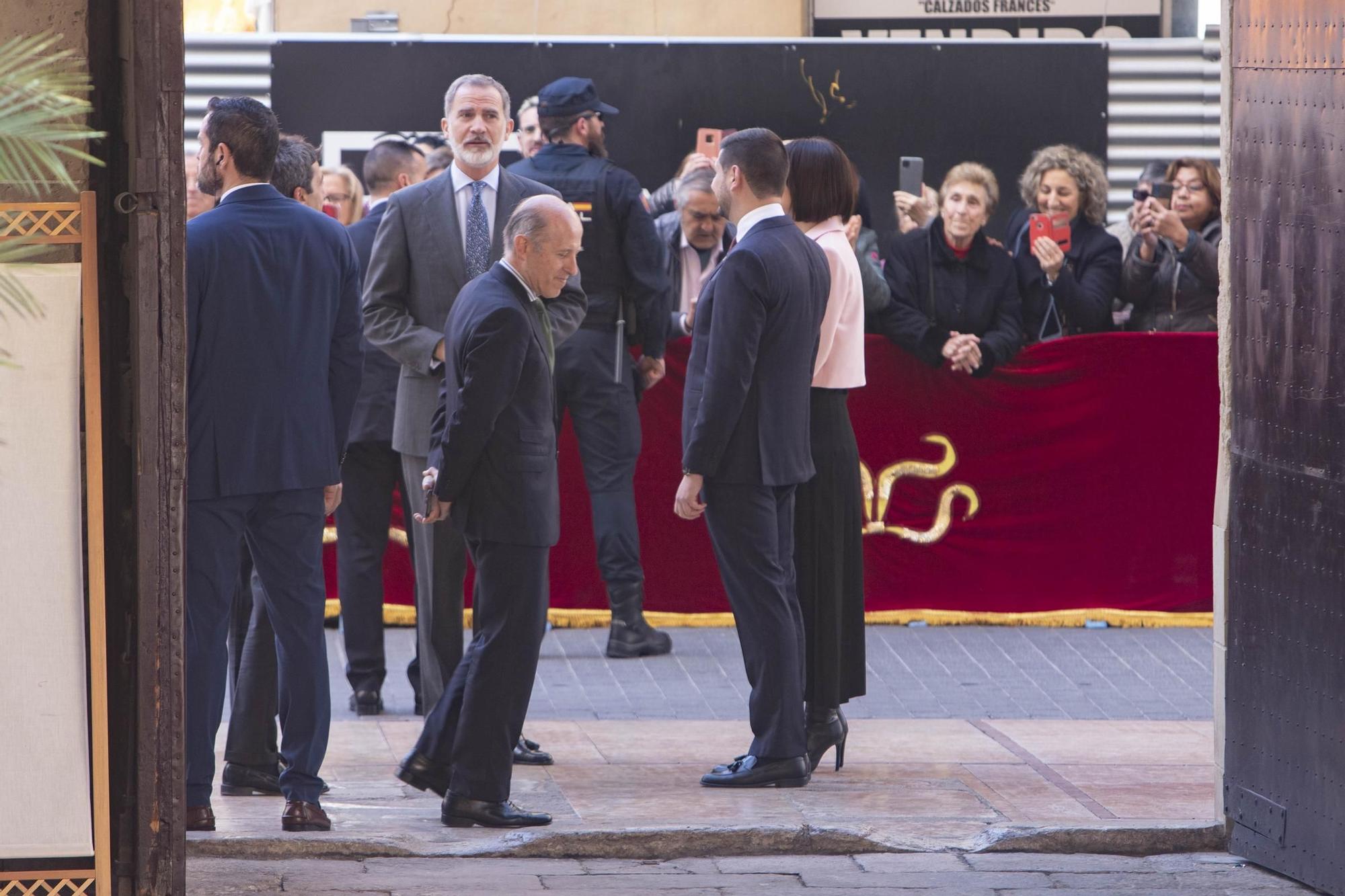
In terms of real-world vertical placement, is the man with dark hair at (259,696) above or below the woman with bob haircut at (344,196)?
below

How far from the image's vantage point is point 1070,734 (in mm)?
7238

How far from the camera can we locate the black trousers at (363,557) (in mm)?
7555

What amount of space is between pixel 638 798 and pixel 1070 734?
5.96 feet

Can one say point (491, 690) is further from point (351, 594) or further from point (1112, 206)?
point (1112, 206)

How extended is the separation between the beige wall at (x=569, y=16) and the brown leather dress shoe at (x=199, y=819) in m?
7.88

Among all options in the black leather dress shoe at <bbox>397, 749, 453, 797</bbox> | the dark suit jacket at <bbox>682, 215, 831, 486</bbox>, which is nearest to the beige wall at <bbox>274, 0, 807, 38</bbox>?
the dark suit jacket at <bbox>682, 215, 831, 486</bbox>

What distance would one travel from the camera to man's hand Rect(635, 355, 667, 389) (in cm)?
862

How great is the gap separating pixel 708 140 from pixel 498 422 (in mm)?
5922

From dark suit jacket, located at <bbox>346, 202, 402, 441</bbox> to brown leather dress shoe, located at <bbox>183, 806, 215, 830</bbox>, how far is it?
2046 millimetres

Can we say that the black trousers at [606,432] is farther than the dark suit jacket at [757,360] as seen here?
Yes

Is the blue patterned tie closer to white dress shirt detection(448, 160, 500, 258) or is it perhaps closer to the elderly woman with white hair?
white dress shirt detection(448, 160, 500, 258)

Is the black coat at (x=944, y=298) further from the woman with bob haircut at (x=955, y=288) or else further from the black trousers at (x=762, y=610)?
the black trousers at (x=762, y=610)

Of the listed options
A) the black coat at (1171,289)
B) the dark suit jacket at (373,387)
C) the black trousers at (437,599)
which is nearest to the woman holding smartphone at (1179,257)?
the black coat at (1171,289)

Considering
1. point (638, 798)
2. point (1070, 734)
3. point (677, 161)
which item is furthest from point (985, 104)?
point (638, 798)
